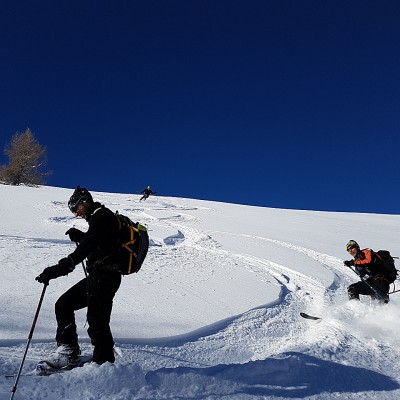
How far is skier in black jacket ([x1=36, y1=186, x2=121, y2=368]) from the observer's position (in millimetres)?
3209

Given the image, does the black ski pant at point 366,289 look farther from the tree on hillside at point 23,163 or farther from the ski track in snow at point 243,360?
the tree on hillside at point 23,163

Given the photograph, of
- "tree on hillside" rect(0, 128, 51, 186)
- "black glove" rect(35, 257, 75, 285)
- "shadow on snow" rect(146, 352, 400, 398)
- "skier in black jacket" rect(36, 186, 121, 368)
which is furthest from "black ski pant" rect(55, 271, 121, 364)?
"tree on hillside" rect(0, 128, 51, 186)

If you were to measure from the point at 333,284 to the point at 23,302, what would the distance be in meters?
6.60

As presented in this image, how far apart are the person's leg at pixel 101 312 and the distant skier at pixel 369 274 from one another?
504 centimetres

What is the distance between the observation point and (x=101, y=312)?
129 inches

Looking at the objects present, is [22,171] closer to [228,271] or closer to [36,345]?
[228,271]

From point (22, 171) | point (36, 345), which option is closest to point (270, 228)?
point (36, 345)

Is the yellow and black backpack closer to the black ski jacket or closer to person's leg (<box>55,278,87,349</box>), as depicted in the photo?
the black ski jacket

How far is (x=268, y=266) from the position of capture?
30.8 ft

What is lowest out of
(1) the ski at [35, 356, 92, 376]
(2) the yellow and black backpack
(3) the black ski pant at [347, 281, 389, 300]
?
(1) the ski at [35, 356, 92, 376]

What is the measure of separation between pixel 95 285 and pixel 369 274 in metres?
5.35

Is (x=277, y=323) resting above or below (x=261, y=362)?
above

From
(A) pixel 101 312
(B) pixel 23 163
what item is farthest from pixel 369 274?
(B) pixel 23 163

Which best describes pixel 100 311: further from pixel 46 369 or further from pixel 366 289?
pixel 366 289
